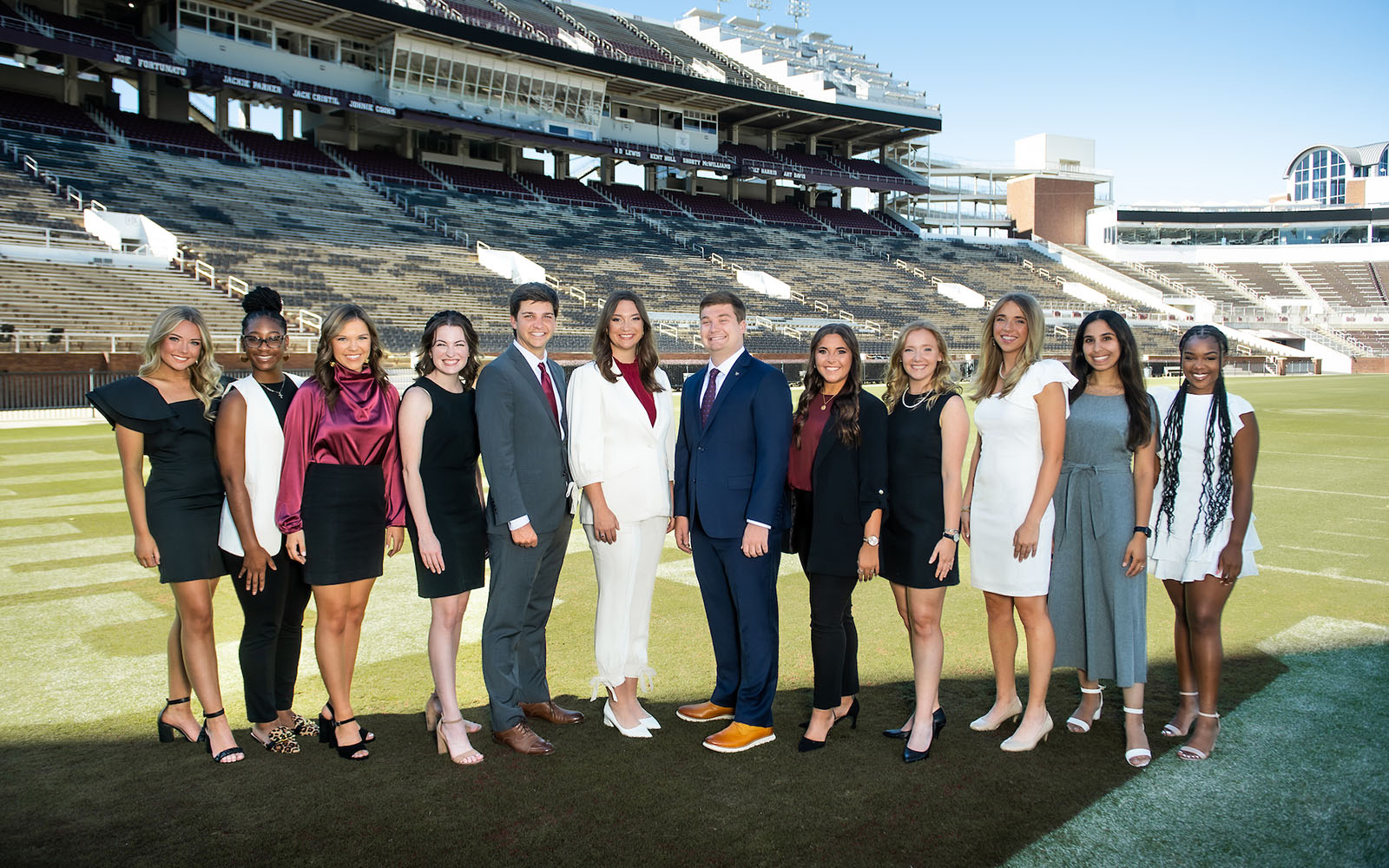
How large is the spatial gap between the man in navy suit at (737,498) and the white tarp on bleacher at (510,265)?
3358 cm

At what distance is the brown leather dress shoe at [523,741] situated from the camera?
4.17 m

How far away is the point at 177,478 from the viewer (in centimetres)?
411

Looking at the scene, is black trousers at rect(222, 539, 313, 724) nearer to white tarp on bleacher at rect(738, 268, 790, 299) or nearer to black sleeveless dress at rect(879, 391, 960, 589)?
black sleeveless dress at rect(879, 391, 960, 589)

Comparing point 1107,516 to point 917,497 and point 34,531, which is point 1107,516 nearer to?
point 917,497

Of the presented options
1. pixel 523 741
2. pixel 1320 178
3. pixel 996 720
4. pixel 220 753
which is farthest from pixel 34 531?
pixel 1320 178

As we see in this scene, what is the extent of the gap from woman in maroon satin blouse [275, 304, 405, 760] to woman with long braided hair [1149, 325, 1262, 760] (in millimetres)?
3574

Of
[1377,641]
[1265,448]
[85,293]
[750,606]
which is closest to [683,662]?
[750,606]

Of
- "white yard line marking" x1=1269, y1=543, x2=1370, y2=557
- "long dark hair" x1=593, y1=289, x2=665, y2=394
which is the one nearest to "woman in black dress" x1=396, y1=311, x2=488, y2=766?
"long dark hair" x1=593, y1=289, x2=665, y2=394

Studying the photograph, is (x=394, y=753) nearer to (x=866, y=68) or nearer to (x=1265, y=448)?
(x=1265, y=448)

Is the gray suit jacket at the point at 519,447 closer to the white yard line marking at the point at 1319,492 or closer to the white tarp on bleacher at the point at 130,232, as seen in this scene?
the white yard line marking at the point at 1319,492

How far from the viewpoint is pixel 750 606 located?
173 inches

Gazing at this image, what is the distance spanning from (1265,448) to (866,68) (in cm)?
6001

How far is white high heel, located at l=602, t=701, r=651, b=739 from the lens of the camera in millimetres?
4367

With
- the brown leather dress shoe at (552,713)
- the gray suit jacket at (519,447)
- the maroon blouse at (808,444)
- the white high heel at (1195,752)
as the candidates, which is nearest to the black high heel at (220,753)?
the brown leather dress shoe at (552,713)
